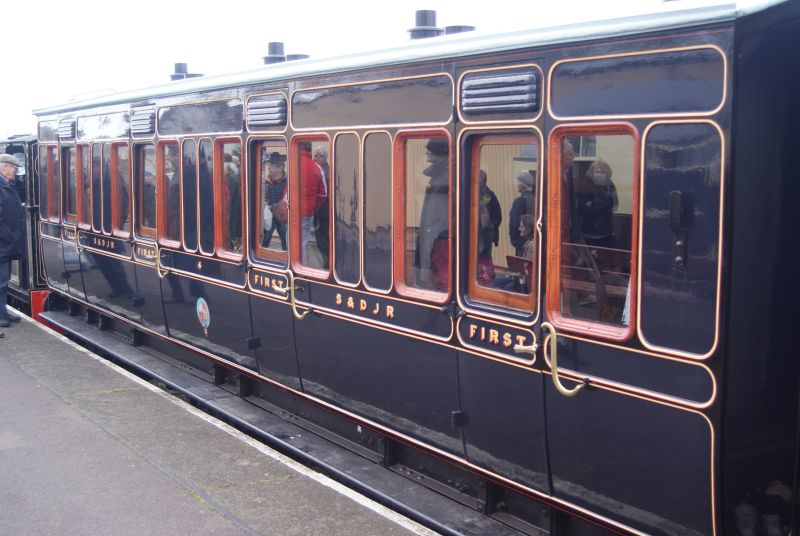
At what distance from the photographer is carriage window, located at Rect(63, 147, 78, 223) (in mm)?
10633

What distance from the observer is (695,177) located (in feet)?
11.4

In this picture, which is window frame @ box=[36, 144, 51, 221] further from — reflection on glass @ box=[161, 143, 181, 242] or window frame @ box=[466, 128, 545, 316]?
window frame @ box=[466, 128, 545, 316]

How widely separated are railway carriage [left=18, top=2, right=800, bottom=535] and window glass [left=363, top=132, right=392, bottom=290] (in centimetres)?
2

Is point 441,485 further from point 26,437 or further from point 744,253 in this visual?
point 26,437

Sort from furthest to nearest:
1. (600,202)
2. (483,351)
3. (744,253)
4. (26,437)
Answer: (26,437) < (483,351) < (600,202) < (744,253)

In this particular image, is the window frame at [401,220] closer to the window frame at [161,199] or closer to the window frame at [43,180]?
the window frame at [161,199]

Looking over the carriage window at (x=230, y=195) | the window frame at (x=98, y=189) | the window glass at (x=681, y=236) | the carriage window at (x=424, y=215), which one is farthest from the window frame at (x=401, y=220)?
the window frame at (x=98, y=189)

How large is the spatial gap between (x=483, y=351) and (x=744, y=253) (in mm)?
1547

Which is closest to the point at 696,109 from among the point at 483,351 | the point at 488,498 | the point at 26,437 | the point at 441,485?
the point at 483,351

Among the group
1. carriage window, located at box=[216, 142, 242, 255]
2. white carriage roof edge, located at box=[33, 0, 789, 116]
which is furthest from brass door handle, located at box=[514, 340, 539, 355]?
carriage window, located at box=[216, 142, 242, 255]

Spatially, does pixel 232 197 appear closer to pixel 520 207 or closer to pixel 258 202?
pixel 258 202

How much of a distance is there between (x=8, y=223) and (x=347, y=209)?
6815 millimetres

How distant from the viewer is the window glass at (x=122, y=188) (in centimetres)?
914

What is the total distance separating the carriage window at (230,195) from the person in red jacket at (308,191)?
99 cm
